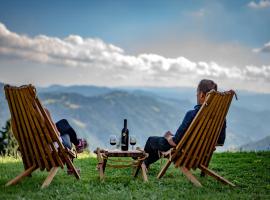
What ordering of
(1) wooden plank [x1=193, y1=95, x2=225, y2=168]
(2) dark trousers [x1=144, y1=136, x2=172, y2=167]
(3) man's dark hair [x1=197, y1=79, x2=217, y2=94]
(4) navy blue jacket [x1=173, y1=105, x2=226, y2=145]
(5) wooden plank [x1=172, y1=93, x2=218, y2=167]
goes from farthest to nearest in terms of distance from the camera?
(2) dark trousers [x1=144, y1=136, x2=172, y2=167] < (3) man's dark hair [x1=197, y1=79, x2=217, y2=94] < (4) navy blue jacket [x1=173, y1=105, x2=226, y2=145] < (1) wooden plank [x1=193, y1=95, x2=225, y2=168] < (5) wooden plank [x1=172, y1=93, x2=218, y2=167]

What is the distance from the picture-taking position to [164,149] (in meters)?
7.29

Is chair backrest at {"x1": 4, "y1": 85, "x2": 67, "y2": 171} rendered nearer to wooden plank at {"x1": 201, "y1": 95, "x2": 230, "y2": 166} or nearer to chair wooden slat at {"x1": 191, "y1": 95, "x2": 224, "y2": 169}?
chair wooden slat at {"x1": 191, "y1": 95, "x2": 224, "y2": 169}

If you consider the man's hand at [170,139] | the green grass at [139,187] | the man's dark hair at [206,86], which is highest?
the man's dark hair at [206,86]

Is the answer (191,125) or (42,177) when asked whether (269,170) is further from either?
(42,177)

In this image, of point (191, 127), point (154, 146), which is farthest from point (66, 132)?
point (191, 127)

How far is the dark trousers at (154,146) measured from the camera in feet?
23.9

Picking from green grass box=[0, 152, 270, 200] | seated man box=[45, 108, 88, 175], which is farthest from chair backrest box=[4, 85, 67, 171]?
seated man box=[45, 108, 88, 175]

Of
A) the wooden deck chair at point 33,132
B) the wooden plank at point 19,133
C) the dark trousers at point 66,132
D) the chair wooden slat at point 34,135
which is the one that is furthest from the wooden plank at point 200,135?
the wooden plank at point 19,133

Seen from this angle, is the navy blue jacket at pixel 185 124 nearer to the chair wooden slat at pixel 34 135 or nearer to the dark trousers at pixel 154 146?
the dark trousers at pixel 154 146

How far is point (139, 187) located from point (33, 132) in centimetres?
171

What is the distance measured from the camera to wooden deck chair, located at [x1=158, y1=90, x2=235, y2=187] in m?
6.59

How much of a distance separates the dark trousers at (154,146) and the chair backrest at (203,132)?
0.47m

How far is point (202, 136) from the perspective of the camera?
22.1 feet

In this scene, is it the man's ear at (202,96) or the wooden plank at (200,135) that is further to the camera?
the man's ear at (202,96)
